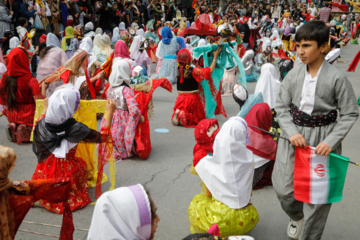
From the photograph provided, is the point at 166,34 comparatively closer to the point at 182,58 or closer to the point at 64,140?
the point at 182,58

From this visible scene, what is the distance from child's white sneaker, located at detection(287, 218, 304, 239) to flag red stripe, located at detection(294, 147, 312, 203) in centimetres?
48

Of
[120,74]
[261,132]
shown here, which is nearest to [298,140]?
[261,132]

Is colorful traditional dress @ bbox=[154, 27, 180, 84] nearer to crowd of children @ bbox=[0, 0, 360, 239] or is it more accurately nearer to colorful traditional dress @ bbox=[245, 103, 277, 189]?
crowd of children @ bbox=[0, 0, 360, 239]

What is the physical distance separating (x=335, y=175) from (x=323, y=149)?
Result: 25 cm

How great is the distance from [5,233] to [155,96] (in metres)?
6.71

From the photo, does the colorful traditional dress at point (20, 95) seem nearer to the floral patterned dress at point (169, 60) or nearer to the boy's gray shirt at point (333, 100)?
the boy's gray shirt at point (333, 100)

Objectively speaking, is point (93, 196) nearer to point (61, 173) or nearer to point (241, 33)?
point (61, 173)

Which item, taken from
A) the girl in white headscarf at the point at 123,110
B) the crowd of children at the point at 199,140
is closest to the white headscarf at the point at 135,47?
the crowd of children at the point at 199,140

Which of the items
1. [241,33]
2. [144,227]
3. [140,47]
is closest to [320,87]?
[144,227]

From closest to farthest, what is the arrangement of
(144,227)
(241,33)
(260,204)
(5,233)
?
(144,227) → (5,233) → (260,204) → (241,33)

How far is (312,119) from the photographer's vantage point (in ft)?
8.79

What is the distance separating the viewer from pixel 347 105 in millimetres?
2570

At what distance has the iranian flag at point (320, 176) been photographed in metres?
2.64

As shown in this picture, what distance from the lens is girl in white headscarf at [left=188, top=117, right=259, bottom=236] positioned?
110 inches
